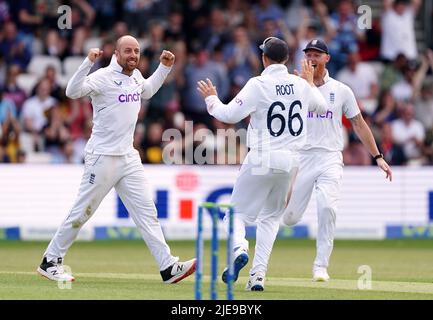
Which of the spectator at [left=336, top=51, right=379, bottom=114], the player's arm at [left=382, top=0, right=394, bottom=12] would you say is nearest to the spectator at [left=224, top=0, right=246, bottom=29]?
the spectator at [left=336, top=51, right=379, bottom=114]

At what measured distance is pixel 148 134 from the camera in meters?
22.3

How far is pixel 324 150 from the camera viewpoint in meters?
13.7

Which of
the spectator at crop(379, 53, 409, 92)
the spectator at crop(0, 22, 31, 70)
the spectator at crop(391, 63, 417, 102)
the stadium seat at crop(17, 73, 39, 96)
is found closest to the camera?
the stadium seat at crop(17, 73, 39, 96)

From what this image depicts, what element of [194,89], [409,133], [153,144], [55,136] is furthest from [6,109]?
[409,133]

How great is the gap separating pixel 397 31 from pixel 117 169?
1311 cm

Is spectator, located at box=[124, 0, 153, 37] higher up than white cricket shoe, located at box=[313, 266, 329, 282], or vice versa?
spectator, located at box=[124, 0, 153, 37]

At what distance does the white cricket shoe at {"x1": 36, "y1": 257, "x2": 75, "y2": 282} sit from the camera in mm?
12773

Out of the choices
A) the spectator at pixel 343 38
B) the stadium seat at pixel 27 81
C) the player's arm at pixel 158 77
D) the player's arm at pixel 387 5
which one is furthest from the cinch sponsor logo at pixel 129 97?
the player's arm at pixel 387 5

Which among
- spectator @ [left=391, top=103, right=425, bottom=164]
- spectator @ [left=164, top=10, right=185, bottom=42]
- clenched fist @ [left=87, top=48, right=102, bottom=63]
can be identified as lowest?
spectator @ [left=391, top=103, right=425, bottom=164]

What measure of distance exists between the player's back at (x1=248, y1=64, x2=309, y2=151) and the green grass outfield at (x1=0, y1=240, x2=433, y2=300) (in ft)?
4.78

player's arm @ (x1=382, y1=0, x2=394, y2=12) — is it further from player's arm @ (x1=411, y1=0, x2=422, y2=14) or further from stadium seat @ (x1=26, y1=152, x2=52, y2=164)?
stadium seat @ (x1=26, y1=152, x2=52, y2=164)

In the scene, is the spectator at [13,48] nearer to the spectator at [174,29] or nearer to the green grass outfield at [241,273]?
the spectator at [174,29]

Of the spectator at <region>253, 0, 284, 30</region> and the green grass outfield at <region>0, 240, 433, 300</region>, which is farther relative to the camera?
the spectator at <region>253, 0, 284, 30</region>

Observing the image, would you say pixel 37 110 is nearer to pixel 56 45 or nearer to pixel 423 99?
pixel 56 45
